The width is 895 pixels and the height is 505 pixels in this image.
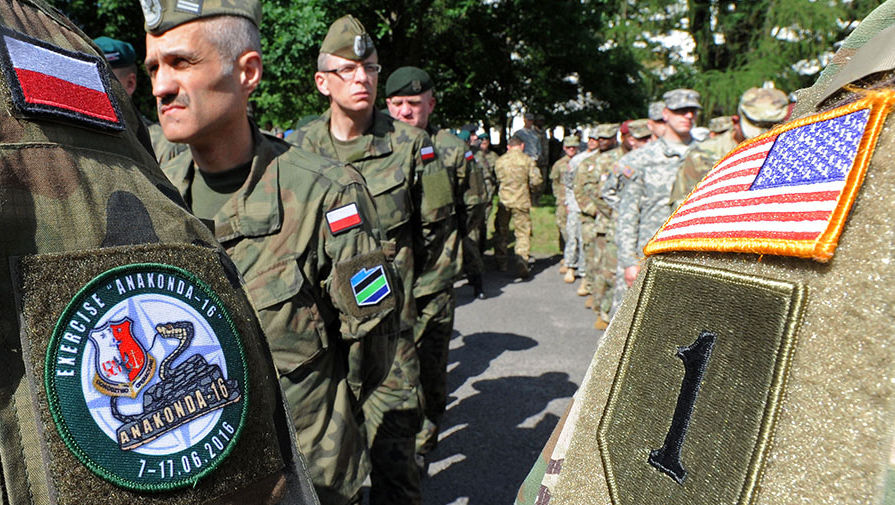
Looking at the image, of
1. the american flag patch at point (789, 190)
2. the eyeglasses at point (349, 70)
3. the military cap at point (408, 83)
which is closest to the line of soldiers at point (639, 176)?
A: the eyeglasses at point (349, 70)

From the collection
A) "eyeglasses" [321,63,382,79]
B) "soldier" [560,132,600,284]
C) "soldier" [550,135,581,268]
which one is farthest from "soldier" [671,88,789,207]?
"soldier" [550,135,581,268]

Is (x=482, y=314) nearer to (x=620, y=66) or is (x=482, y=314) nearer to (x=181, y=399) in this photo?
(x=181, y=399)

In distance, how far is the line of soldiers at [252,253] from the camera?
713 millimetres

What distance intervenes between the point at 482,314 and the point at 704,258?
22.4ft

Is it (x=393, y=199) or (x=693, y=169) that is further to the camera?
(x=693, y=169)

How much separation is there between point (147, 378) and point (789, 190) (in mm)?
754

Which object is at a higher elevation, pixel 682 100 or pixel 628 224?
pixel 682 100

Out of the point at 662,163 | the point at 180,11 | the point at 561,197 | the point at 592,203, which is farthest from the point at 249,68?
the point at 561,197

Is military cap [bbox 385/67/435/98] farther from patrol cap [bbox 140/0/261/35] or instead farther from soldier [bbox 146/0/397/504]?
patrol cap [bbox 140/0/261/35]

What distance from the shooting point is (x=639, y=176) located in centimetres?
518

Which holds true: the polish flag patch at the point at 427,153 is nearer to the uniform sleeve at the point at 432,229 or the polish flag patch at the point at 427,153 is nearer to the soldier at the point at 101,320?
the uniform sleeve at the point at 432,229

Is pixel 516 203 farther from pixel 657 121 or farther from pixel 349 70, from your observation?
pixel 349 70

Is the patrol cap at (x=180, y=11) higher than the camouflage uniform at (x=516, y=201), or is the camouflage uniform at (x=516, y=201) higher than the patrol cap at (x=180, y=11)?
the patrol cap at (x=180, y=11)

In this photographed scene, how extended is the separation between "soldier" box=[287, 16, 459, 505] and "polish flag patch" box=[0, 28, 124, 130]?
1942 mm
